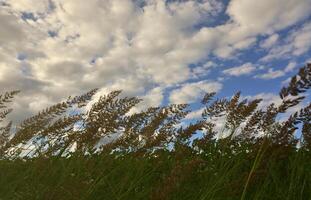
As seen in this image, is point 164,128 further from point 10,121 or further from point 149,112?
point 10,121

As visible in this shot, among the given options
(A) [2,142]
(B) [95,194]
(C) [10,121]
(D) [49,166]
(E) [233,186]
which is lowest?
(E) [233,186]

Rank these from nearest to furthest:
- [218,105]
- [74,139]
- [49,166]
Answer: [74,139]
[49,166]
[218,105]

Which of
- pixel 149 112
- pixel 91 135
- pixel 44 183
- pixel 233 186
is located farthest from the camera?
pixel 149 112

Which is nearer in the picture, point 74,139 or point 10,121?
point 74,139

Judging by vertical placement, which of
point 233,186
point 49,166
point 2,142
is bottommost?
point 233,186

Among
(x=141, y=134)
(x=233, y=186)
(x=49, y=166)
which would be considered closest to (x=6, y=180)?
(x=49, y=166)

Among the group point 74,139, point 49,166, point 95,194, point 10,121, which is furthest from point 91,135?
point 10,121

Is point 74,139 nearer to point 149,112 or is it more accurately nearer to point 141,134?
point 141,134

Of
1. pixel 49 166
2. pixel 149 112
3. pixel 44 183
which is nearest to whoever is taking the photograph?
pixel 44 183

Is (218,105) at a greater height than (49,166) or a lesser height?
greater

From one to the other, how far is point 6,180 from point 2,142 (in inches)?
24.6

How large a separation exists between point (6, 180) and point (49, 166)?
502 mm

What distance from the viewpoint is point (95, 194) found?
437cm

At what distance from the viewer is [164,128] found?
5.26m
